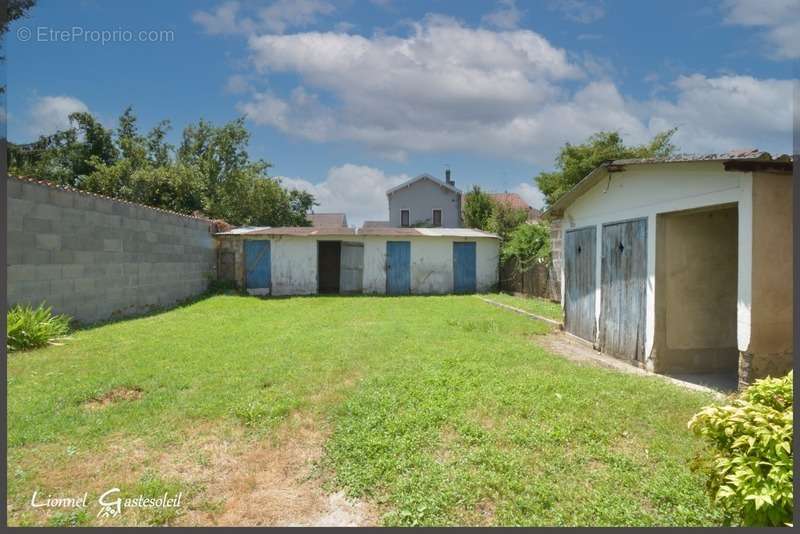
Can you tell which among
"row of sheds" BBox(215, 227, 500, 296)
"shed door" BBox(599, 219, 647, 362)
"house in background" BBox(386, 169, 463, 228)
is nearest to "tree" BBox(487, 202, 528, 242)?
"house in background" BBox(386, 169, 463, 228)

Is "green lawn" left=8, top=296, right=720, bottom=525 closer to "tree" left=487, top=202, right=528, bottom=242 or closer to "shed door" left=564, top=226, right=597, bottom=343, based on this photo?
"shed door" left=564, top=226, right=597, bottom=343

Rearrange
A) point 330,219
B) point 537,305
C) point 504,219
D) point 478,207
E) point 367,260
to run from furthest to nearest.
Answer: point 330,219
point 478,207
point 504,219
point 367,260
point 537,305

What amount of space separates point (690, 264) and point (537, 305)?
6.75 m

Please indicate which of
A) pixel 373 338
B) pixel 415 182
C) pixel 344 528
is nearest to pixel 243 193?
pixel 415 182

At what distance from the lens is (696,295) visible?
6371 millimetres

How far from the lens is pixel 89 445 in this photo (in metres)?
3.78

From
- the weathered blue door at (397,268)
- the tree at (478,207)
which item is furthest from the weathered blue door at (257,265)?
the tree at (478,207)

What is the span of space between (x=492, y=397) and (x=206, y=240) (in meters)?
13.7

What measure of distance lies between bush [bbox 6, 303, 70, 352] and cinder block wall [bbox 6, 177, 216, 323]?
1.17 ft

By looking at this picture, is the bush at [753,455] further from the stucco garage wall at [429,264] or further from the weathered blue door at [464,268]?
the weathered blue door at [464,268]

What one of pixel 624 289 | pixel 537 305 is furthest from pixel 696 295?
pixel 537 305

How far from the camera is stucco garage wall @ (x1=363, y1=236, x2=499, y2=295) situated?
17.0 metres

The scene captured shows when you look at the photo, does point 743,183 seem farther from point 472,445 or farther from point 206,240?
point 206,240

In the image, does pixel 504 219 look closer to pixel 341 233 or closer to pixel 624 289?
pixel 341 233
